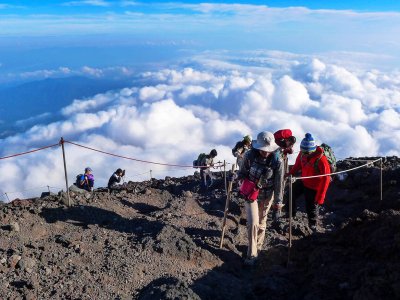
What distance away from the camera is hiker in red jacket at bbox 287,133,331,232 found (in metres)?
7.96

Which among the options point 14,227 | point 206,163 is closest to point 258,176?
point 14,227

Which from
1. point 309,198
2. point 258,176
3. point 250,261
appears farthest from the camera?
point 309,198

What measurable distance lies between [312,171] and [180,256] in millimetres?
3072

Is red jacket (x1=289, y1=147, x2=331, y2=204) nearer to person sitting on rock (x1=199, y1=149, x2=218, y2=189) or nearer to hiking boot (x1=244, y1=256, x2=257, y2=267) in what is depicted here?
hiking boot (x1=244, y1=256, x2=257, y2=267)

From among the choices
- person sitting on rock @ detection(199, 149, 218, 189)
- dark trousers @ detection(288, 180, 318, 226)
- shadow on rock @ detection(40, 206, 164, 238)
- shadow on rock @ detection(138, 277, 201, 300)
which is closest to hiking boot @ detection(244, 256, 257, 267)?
shadow on rock @ detection(138, 277, 201, 300)

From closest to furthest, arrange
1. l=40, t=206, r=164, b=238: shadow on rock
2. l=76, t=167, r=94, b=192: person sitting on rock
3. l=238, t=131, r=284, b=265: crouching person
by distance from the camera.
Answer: l=238, t=131, r=284, b=265: crouching person → l=40, t=206, r=164, b=238: shadow on rock → l=76, t=167, r=94, b=192: person sitting on rock

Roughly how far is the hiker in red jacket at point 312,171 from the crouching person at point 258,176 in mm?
1263

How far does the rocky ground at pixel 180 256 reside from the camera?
18.8ft

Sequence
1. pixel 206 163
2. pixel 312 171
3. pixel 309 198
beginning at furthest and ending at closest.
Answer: pixel 206 163
pixel 309 198
pixel 312 171

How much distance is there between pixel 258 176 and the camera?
6828mm

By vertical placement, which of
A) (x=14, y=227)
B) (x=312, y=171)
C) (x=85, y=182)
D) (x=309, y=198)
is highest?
(x=312, y=171)

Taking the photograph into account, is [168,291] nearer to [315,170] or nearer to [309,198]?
[315,170]

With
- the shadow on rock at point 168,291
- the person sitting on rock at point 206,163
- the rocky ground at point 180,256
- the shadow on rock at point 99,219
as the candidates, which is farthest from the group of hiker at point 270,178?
the person sitting on rock at point 206,163

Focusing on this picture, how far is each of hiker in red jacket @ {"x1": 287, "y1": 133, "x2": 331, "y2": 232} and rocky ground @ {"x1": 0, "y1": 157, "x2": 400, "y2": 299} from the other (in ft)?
2.06
